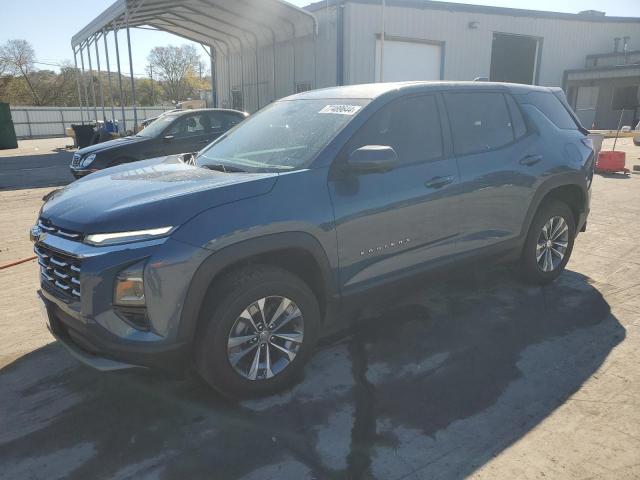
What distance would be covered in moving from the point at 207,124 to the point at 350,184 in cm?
796

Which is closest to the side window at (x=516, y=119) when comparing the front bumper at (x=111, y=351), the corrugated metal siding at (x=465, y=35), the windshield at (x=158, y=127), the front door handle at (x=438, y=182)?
the front door handle at (x=438, y=182)

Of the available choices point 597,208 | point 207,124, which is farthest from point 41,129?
point 597,208

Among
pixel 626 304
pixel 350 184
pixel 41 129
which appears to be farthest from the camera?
pixel 41 129

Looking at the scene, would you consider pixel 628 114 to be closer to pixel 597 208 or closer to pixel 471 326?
pixel 597 208

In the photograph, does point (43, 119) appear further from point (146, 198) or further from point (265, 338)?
point (265, 338)

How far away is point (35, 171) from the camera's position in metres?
14.9

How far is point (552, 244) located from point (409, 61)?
14.5m

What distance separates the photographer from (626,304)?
4.21 metres

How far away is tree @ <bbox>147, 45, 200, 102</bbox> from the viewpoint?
6938 centimetres

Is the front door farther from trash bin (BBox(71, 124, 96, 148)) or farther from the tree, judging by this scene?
the tree

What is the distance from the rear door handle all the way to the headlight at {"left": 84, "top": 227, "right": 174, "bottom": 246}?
9.99 ft

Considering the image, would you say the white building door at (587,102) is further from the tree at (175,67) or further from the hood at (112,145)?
the tree at (175,67)

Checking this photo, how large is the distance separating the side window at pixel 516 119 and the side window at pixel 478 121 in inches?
1.8

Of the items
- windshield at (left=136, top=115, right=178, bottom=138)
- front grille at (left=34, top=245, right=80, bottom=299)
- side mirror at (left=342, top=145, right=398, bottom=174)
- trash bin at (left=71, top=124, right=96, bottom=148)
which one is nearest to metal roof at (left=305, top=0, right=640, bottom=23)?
windshield at (left=136, top=115, right=178, bottom=138)
